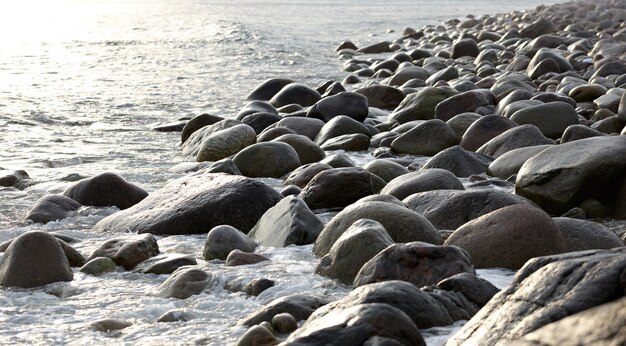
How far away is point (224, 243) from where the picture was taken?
13.3ft

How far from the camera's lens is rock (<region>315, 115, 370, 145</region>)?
276 inches

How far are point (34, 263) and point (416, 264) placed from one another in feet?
5.55

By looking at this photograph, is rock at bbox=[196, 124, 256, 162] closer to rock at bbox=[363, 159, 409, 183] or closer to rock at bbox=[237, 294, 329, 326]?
rock at bbox=[363, 159, 409, 183]

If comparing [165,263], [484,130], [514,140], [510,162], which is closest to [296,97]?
[484,130]

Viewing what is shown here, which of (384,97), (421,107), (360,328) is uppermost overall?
(360,328)

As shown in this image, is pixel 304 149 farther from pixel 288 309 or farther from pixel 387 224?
pixel 288 309

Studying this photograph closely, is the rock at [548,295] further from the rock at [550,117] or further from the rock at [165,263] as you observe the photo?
the rock at [550,117]

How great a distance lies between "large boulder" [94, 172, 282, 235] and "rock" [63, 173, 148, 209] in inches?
14.2

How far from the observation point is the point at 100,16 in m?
27.3

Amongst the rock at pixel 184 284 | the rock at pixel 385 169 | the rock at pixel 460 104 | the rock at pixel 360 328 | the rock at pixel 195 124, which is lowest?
the rock at pixel 460 104

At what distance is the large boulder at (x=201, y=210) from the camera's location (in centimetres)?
463

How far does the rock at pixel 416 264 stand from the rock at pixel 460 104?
14.5 feet

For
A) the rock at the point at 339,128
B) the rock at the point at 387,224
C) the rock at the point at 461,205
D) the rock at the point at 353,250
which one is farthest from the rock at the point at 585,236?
the rock at the point at 339,128

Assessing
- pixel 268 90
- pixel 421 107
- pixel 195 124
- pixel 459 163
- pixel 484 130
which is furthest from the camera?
pixel 268 90
